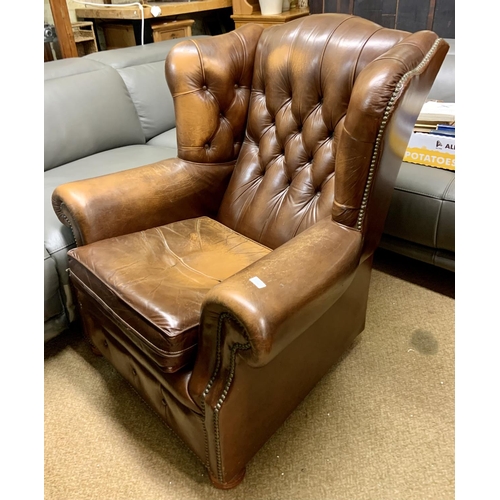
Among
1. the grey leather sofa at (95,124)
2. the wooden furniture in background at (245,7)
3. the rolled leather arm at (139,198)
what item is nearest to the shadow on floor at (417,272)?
the rolled leather arm at (139,198)

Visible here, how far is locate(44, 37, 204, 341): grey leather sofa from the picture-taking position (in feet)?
4.86

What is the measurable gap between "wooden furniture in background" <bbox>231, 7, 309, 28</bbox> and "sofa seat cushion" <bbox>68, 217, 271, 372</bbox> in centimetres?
167

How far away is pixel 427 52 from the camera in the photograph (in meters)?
1.06

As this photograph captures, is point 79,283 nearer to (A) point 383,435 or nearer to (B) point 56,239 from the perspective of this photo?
→ (B) point 56,239

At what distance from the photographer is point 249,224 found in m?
1.48

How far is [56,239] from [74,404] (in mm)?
536

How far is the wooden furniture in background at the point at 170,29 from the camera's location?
108 inches

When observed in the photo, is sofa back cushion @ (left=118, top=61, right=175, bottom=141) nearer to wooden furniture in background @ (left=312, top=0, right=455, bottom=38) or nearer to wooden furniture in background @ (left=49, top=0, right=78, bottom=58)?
wooden furniture in background @ (left=49, top=0, right=78, bottom=58)

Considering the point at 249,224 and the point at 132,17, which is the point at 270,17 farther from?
the point at 249,224

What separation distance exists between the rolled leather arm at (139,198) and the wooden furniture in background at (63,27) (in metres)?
1.29

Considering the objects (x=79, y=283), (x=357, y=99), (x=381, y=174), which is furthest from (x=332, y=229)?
(x=79, y=283)

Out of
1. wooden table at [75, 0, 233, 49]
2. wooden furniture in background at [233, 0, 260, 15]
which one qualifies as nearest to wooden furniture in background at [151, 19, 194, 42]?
wooden table at [75, 0, 233, 49]

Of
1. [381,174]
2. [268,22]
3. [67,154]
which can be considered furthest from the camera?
[268,22]

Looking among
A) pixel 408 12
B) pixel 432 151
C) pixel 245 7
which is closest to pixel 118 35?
pixel 245 7
